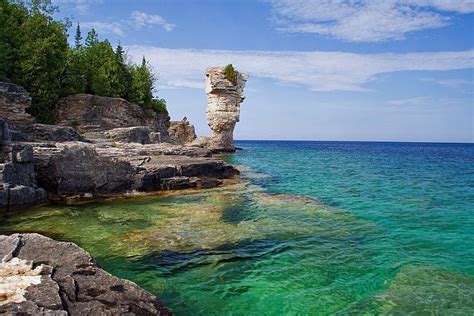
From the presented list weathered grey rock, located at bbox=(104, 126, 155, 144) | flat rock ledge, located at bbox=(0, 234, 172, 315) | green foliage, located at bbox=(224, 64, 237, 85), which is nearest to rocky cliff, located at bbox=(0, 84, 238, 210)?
weathered grey rock, located at bbox=(104, 126, 155, 144)

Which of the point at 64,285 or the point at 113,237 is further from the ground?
the point at 64,285

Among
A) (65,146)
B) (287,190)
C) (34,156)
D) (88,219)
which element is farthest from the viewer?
(287,190)

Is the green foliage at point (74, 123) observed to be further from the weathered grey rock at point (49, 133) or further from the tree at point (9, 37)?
the weathered grey rock at point (49, 133)

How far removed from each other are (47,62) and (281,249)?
32.8m

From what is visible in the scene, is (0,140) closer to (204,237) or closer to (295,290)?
(204,237)

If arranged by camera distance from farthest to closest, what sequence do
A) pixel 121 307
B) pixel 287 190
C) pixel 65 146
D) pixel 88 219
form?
1. pixel 287 190
2. pixel 65 146
3. pixel 88 219
4. pixel 121 307

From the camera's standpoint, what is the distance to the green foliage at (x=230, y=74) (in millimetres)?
58031

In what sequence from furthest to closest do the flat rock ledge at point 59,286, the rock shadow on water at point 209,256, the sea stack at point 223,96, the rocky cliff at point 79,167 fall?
the sea stack at point 223,96 → the rocky cliff at point 79,167 → the rock shadow on water at point 209,256 → the flat rock ledge at point 59,286

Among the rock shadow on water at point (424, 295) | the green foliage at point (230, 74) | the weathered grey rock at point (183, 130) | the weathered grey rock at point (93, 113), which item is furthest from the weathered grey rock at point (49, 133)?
the weathered grey rock at point (183, 130)

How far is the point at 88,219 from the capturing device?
46.6ft

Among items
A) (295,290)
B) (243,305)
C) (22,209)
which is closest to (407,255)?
(295,290)

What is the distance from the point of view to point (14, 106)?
24234 mm

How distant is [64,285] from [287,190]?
703 inches

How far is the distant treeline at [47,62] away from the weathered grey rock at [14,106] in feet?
15.8
